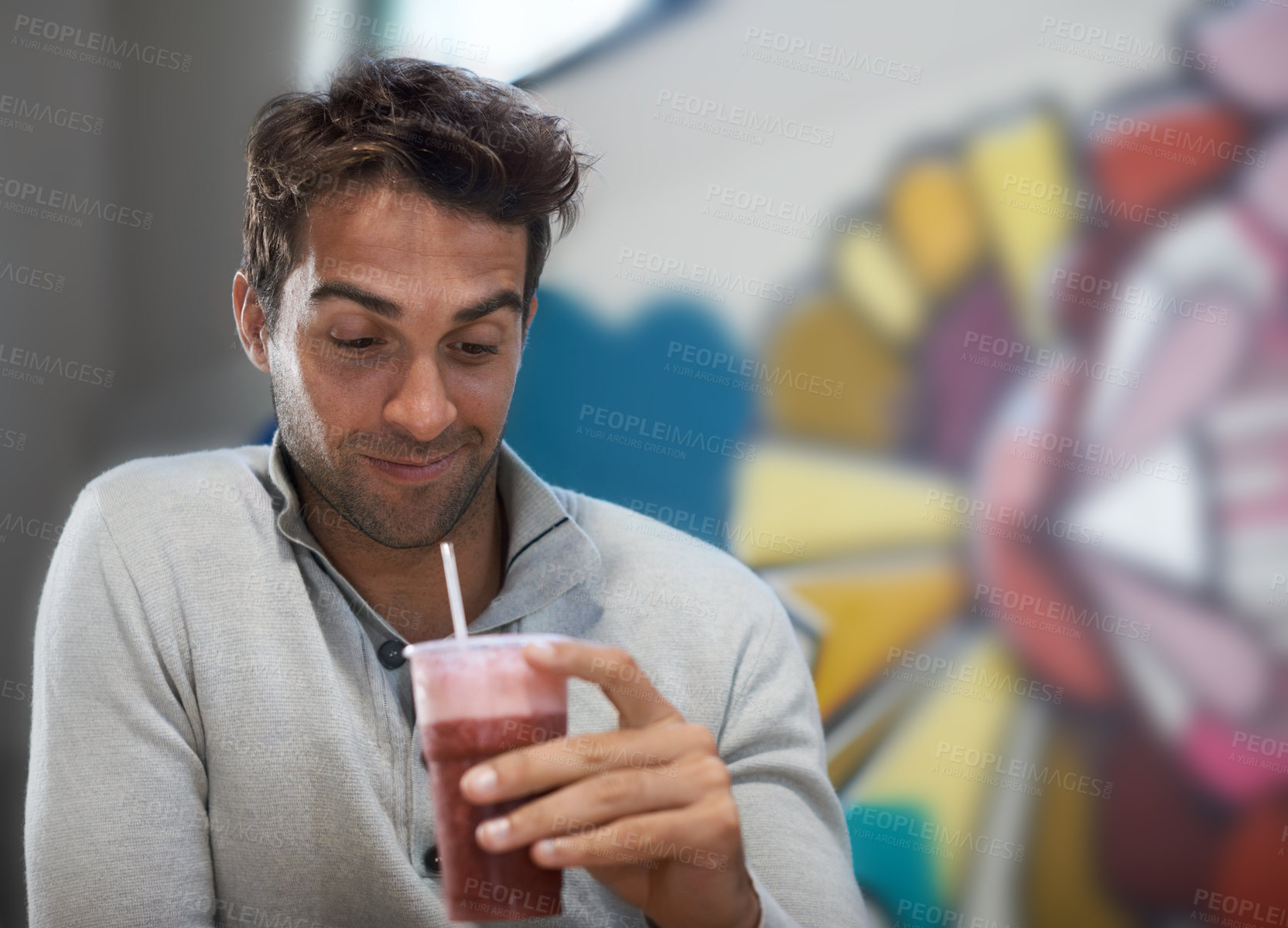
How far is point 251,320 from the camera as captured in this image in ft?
6.03

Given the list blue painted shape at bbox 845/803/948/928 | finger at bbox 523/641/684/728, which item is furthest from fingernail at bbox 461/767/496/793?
blue painted shape at bbox 845/803/948/928

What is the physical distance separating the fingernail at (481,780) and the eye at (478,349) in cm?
75

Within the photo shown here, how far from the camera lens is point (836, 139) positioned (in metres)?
2.89

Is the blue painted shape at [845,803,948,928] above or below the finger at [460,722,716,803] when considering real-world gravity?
below

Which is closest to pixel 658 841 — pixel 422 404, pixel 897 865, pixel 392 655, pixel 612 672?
pixel 612 672

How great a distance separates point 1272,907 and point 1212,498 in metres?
1.08

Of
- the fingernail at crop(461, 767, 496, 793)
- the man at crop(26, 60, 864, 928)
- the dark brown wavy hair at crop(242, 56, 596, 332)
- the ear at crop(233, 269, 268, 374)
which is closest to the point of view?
the fingernail at crop(461, 767, 496, 793)

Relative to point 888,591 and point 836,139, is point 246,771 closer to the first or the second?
point 888,591

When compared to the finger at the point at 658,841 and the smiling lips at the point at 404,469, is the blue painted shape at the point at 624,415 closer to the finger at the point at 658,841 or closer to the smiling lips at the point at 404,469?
the smiling lips at the point at 404,469

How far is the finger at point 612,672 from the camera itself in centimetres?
109

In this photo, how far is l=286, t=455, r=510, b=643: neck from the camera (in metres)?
1.71

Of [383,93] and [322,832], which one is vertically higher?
[383,93]

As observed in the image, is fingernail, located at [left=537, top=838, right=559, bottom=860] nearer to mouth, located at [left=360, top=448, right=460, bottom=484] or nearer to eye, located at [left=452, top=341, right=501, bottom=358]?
mouth, located at [left=360, top=448, right=460, bottom=484]

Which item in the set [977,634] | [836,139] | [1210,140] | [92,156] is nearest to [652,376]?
[836,139]
